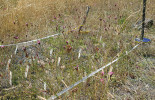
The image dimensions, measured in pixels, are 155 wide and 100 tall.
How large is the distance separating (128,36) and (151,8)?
1.75 metres

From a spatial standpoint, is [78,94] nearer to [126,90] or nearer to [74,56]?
[126,90]

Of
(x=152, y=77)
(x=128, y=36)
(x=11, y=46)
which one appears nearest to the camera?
(x=152, y=77)

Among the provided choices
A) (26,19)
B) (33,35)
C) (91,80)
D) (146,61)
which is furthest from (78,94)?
(26,19)

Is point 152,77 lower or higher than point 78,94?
lower

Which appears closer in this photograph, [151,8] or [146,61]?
[146,61]

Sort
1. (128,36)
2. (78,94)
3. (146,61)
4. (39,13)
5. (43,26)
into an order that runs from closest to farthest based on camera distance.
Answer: (78,94)
(146,61)
(128,36)
(43,26)
(39,13)

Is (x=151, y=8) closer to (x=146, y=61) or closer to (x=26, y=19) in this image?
(x=146, y=61)

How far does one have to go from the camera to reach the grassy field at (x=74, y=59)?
166 centimetres

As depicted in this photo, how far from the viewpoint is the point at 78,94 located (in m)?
1.58

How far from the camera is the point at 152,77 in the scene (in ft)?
6.23

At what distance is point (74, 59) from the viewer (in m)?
2.37

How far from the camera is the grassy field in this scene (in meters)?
1.66

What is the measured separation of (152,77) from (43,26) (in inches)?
101

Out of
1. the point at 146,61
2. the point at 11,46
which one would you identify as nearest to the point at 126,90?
the point at 146,61
